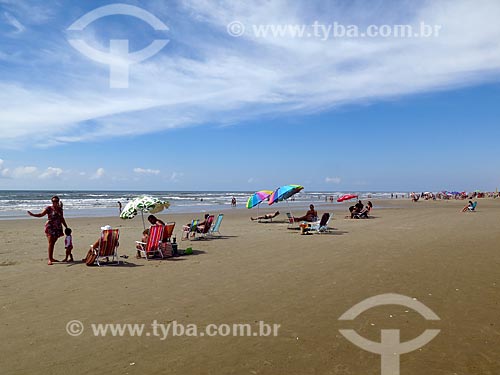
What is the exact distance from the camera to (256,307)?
579cm

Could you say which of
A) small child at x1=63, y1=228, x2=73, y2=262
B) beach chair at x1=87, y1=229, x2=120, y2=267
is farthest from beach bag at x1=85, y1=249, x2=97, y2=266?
small child at x1=63, y1=228, x2=73, y2=262

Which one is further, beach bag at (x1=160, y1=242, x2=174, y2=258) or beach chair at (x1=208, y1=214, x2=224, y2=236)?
beach chair at (x1=208, y1=214, x2=224, y2=236)

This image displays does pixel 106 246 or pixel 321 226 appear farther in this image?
pixel 321 226

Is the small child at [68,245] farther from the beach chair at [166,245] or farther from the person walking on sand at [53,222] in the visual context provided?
the beach chair at [166,245]

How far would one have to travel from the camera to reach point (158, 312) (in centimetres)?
563

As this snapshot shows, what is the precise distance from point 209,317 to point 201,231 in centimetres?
820

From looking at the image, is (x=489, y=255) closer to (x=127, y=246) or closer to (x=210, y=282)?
(x=210, y=282)

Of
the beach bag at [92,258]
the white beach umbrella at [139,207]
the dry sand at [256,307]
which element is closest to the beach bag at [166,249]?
the dry sand at [256,307]

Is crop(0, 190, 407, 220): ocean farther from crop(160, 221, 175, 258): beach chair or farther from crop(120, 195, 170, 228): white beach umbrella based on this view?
crop(160, 221, 175, 258): beach chair

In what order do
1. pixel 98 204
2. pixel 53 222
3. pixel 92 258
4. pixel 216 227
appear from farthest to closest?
pixel 98 204 → pixel 216 227 → pixel 53 222 → pixel 92 258

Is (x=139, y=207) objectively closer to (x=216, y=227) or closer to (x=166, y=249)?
(x=166, y=249)

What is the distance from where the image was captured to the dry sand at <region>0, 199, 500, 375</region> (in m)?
4.11

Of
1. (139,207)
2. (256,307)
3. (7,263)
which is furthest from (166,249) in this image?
(256,307)

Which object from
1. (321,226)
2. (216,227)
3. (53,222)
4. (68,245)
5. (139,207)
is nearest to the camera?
(68,245)
